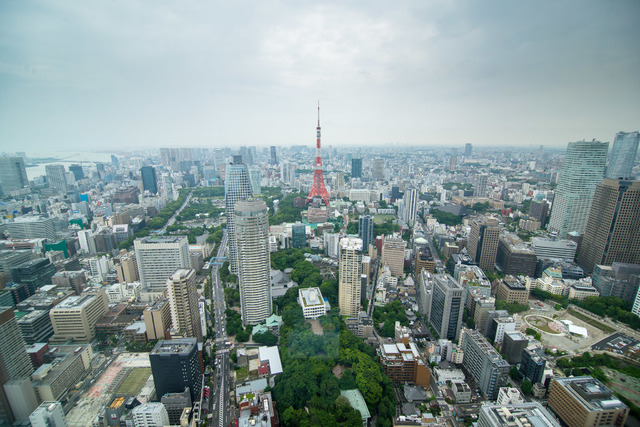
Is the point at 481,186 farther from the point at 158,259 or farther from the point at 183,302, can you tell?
the point at 183,302

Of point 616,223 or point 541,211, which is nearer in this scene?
point 616,223

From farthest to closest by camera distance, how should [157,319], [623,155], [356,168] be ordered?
[356,168], [623,155], [157,319]

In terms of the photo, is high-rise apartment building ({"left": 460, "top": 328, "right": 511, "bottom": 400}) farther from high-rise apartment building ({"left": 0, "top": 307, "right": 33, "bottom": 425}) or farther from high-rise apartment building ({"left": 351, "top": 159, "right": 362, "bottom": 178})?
high-rise apartment building ({"left": 351, "top": 159, "right": 362, "bottom": 178})

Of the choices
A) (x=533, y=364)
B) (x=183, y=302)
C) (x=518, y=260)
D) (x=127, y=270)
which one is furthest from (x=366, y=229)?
(x=127, y=270)

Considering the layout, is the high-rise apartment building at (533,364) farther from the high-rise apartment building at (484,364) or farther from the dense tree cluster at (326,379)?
the dense tree cluster at (326,379)

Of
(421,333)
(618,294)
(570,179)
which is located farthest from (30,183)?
(570,179)

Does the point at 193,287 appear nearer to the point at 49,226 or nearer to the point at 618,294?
the point at 49,226

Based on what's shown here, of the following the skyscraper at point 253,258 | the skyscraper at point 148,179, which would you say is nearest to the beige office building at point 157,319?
the skyscraper at point 253,258
